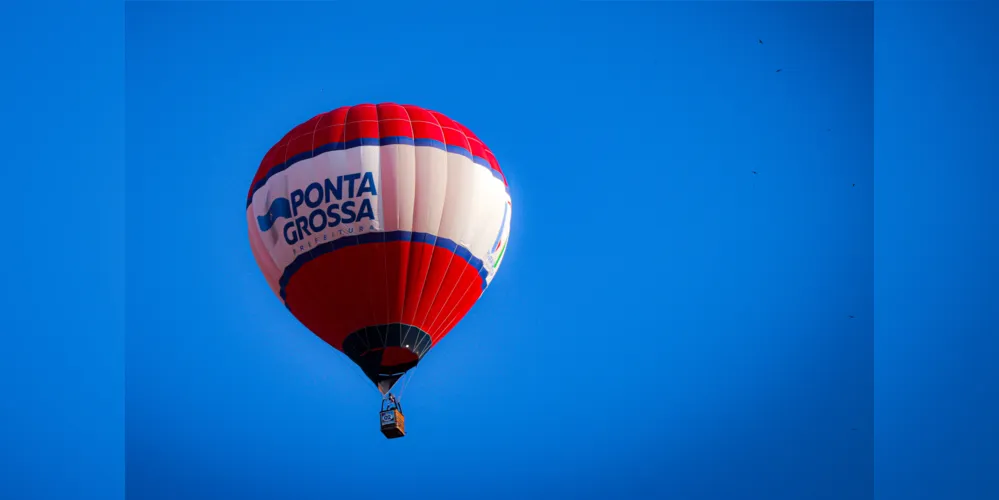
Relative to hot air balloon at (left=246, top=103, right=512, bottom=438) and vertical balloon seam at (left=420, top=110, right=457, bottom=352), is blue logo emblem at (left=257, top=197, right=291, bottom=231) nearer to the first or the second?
hot air balloon at (left=246, top=103, right=512, bottom=438)

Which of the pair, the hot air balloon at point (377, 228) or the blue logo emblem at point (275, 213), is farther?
the blue logo emblem at point (275, 213)

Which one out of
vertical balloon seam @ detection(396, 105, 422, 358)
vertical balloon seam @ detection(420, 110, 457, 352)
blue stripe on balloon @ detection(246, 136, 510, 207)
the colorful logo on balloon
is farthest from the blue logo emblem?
vertical balloon seam @ detection(420, 110, 457, 352)

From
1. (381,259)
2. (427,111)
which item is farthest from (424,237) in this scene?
(427,111)

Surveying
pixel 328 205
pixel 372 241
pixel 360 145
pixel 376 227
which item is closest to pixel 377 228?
pixel 376 227

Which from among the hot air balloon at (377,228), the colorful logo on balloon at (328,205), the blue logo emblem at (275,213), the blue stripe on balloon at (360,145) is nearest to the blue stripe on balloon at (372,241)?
the hot air balloon at (377,228)

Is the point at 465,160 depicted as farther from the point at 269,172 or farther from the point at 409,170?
the point at 269,172

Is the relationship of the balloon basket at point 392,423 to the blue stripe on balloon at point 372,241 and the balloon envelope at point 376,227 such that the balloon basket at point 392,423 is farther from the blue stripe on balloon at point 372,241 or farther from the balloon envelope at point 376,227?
the blue stripe on balloon at point 372,241

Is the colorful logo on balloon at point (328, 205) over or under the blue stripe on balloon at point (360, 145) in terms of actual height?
under
